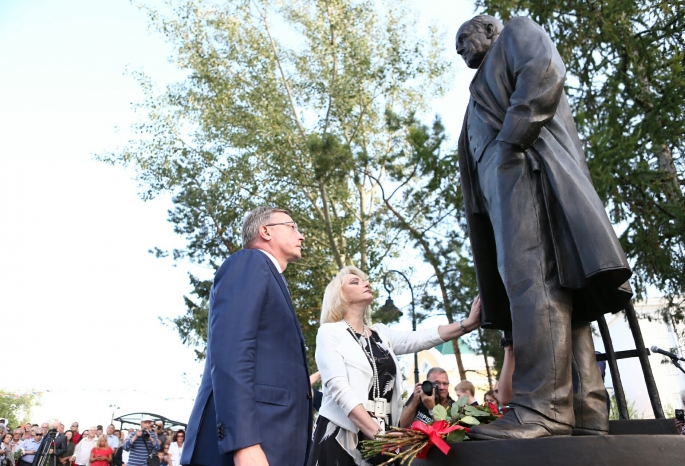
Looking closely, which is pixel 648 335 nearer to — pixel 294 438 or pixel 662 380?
pixel 662 380

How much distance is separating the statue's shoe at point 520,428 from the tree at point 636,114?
7356 millimetres

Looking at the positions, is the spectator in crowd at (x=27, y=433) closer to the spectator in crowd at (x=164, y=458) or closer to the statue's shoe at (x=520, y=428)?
the spectator in crowd at (x=164, y=458)

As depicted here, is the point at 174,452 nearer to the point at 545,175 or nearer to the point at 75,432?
the point at 75,432

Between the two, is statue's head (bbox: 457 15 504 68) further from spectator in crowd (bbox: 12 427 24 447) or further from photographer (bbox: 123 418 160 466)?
spectator in crowd (bbox: 12 427 24 447)

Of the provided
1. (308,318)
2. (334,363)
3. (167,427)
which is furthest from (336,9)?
(334,363)

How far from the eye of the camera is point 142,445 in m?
13.8

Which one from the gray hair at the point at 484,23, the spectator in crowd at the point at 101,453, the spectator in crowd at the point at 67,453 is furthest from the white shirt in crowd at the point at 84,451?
the gray hair at the point at 484,23

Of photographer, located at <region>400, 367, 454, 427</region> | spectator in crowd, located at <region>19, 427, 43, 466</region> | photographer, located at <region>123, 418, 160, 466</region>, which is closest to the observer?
photographer, located at <region>400, 367, 454, 427</region>

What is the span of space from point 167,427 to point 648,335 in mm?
27350

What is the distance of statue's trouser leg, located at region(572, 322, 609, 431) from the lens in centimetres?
241

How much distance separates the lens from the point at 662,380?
3869 centimetres

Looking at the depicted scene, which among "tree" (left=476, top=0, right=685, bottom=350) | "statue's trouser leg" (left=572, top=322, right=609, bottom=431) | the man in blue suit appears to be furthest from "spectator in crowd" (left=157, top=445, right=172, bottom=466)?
"statue's trouser leg" (left=572, top=322, right=609, bottom=431)

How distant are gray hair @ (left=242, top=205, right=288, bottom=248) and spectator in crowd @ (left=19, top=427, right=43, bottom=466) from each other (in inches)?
678

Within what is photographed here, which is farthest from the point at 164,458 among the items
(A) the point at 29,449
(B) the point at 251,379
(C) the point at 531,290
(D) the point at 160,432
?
(C) the point at 531,290
